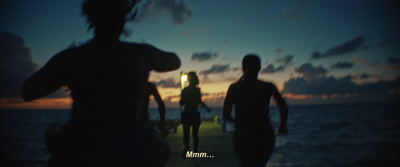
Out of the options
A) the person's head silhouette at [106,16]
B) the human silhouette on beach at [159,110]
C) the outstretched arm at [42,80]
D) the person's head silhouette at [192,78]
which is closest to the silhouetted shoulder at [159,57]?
the person's head silhouette at [106,16]

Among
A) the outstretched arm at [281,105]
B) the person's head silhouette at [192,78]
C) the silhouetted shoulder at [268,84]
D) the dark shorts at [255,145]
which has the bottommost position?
the dark shorts at [255,145]

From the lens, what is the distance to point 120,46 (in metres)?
1.12

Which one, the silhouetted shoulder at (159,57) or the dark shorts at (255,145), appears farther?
the dark shorts at (255,145)

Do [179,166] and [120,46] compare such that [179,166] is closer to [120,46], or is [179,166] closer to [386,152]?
[120,46]

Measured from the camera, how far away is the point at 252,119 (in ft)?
9.08

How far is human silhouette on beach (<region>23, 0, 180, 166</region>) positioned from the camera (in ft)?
3.27

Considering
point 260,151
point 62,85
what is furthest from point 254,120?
point 62,85

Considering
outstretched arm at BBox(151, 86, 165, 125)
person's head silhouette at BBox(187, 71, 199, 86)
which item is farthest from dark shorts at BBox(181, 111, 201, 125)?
outstretched arm at BBox(151, 86, 165, 125)

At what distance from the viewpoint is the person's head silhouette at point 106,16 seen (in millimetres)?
1184

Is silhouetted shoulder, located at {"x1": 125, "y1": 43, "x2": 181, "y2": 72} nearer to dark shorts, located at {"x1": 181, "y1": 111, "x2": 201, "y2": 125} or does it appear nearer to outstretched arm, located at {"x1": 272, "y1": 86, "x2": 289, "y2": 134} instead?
outstretched arm, located at {"x1": 272, "y1": 86, "x2": 289, "y2": 134}

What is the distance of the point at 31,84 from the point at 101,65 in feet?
1.17

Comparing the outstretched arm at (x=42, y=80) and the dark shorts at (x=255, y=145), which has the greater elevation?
the outstretched arm at (x=42, y=80)

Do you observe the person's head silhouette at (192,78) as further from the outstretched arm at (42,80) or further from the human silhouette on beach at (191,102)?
the outstretched arm at (42,80)

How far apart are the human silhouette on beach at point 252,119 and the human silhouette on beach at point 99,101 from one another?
1.91 metres
